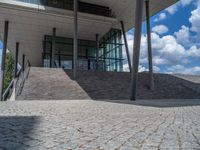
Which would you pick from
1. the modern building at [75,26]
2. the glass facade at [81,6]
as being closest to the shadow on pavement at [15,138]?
the modern building at [75,26]

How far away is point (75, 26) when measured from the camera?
1900 centimetres

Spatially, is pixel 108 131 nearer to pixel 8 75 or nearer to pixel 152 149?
pixel 152 149

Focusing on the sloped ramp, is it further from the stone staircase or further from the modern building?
the modern building

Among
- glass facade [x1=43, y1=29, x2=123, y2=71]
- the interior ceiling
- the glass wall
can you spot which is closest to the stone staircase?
the interior ceiling

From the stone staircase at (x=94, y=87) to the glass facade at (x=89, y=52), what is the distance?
32.2 ft

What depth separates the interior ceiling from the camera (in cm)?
2072

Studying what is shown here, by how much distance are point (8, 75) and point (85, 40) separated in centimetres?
2866

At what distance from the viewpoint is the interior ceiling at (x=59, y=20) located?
20.7 metres

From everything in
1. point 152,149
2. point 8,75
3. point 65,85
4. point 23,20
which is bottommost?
point 152,149

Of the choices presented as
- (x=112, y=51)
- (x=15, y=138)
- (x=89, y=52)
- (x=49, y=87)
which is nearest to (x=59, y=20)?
(x=89, y=52)

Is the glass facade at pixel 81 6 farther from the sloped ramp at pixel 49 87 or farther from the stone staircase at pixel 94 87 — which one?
the sloped ramp at pixel 49 87

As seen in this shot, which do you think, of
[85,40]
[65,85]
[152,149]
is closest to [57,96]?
[65,85]

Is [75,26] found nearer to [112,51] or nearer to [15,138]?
[112,51]

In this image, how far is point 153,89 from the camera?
1728 centimetres
